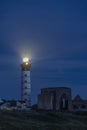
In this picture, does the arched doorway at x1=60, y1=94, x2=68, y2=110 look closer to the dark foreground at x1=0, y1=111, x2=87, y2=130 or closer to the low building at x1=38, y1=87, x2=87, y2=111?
the low building at x1=38, y1=87, x2=87, y2=111

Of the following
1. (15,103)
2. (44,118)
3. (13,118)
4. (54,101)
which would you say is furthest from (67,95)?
(13,118)

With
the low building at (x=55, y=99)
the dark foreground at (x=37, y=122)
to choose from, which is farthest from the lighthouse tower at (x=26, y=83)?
the dark foreground at (x=37, y=122)

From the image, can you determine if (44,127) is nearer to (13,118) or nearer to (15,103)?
(13,118)

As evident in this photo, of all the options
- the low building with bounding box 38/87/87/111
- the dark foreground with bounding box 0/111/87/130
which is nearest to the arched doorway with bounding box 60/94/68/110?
the low building with bounding box 38/87/87/111

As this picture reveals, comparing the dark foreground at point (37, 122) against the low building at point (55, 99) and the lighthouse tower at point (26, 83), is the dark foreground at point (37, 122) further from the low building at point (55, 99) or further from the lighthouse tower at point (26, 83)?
the lighthouse tower at point (26, 83)

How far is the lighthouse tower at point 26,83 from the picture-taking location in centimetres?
9412

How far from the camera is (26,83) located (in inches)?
3784

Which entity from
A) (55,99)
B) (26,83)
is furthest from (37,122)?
(26,83)

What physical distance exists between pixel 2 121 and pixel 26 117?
6.97 meters

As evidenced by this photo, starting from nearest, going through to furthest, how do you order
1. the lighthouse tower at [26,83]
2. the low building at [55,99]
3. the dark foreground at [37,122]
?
1. the dark foreground at [37,122]
2. the low building at [55,99]
3. the lighthouse tower at [26,83]

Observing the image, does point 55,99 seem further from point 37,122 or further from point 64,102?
point 37,122

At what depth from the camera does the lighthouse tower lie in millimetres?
94125

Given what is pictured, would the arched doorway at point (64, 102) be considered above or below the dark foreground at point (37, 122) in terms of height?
above

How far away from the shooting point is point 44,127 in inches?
1679
